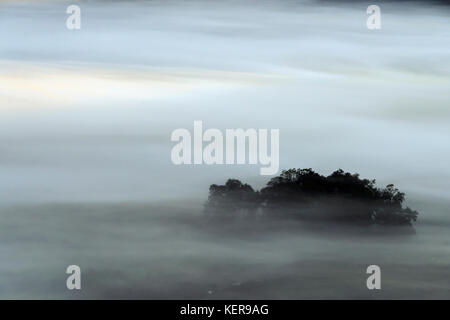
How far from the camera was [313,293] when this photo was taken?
401 inches

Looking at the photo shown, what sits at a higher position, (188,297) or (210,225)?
(210,225)

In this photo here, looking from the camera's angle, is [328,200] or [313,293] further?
[328,200]

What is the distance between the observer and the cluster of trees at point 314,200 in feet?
35.5

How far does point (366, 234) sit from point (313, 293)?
45.8 inches

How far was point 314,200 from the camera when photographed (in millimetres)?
11109

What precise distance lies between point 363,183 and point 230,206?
5.17 feet

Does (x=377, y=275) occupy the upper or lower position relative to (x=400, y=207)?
lower

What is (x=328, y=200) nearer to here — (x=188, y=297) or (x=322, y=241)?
(x=322, y=241)

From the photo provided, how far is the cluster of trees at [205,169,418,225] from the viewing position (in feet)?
35.5

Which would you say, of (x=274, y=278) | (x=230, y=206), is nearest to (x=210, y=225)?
(x=230, y=206)

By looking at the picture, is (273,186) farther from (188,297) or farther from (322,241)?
(188,297)

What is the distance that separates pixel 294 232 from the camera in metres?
10.7

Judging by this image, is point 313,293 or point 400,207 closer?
point 313,293

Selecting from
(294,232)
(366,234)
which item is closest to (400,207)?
(366,234)
